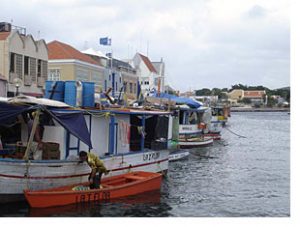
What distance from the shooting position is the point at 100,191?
536 inches

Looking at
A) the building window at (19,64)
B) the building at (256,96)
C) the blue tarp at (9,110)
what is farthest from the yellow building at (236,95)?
the blue tarp at (9,110)

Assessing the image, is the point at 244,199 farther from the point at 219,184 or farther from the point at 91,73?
the point at 91,73

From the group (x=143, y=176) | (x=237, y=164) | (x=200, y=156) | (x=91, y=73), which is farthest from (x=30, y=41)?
(x=143, y=176)

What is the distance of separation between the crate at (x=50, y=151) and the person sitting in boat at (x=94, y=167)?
2.46 feet

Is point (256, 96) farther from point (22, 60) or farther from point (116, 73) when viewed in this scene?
point (22, 60)

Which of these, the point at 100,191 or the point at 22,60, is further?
the point at 22,60

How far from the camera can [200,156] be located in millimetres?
27750

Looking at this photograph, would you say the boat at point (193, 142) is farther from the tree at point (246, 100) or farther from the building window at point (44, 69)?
the tree at point (246, 100)

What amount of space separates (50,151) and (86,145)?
1.69 m

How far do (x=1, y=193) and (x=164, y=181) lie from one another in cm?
792

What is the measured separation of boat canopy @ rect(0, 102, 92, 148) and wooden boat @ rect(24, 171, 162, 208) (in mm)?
1548

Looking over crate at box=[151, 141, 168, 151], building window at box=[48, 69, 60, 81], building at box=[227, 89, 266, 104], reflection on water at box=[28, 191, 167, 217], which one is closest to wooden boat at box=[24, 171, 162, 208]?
reflection on water at box=[28, 191, 167, 217]

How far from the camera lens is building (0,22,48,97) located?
107ft

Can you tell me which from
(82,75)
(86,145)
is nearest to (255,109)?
(82,75)
